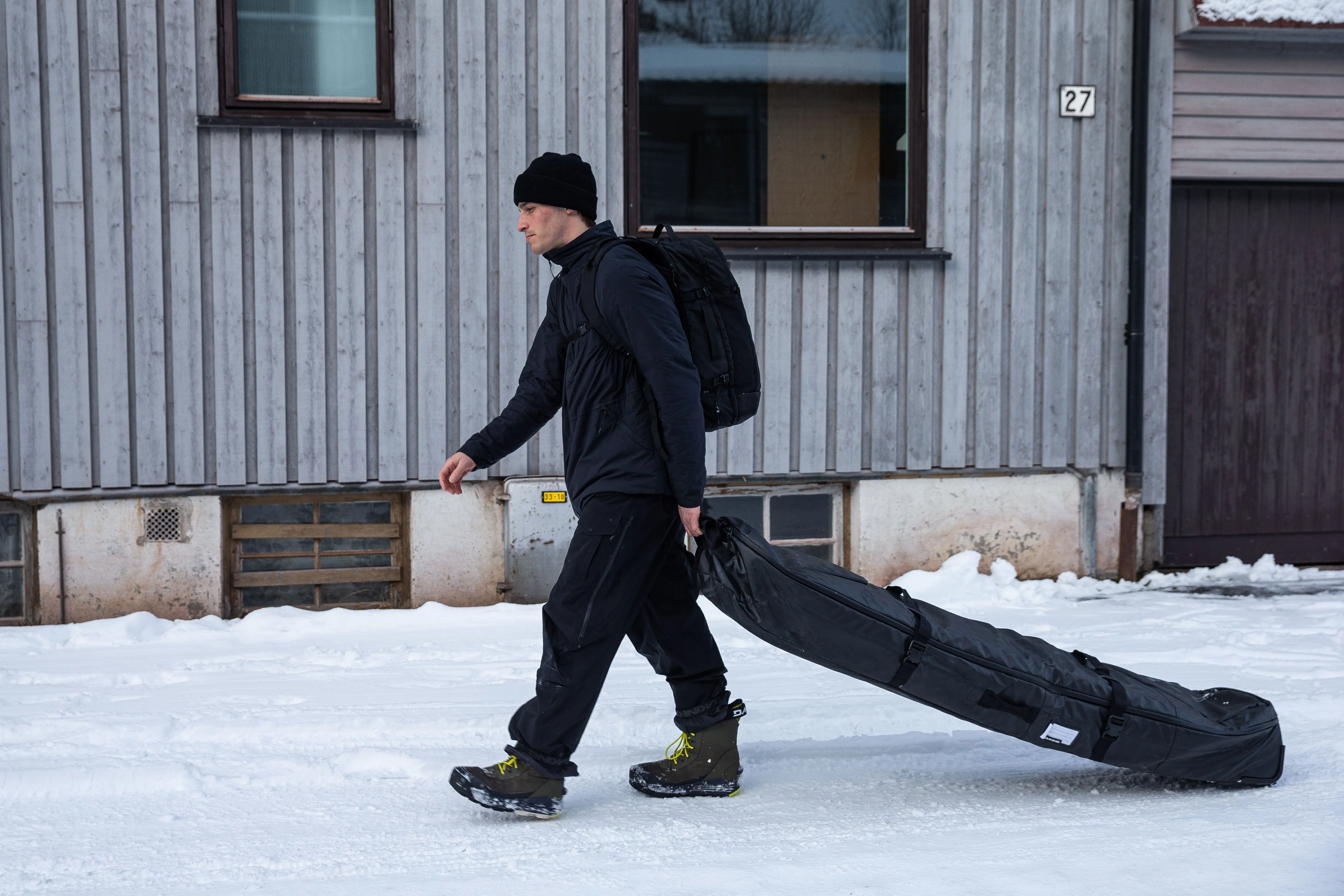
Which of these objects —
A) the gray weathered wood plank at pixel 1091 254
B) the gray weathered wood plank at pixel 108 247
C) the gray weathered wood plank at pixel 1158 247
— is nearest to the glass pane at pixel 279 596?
the gray weathered wood plank at pixel 108 247

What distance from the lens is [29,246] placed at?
5.45 m

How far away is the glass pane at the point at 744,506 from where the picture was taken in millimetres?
6312

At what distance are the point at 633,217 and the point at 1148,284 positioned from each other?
9.57ft

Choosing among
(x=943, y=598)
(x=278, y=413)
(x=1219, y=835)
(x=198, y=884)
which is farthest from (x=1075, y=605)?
(x=198, y=884)

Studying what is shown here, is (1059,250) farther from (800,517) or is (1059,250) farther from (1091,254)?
(800,517)

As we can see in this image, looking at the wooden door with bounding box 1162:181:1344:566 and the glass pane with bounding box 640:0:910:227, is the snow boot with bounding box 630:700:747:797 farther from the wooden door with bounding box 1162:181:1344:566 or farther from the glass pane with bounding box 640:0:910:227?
the wooden door with bounding box 1162:181:1344:566

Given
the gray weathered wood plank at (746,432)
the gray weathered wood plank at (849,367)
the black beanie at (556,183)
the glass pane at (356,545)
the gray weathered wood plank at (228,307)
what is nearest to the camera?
the black beanie at (556,183)

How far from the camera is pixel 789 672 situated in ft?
→ 15.5

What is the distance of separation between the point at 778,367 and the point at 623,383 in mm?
3021

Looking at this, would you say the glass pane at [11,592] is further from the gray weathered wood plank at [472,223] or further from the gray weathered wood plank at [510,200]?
the gray weathered wood plank at [510,200]

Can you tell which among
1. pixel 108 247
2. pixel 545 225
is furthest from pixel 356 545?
pixel 545 225

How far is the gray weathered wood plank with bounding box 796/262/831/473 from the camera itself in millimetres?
6188

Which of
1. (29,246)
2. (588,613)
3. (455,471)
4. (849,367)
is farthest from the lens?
(849,367)

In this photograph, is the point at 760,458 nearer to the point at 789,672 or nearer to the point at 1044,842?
the point at 789,672
